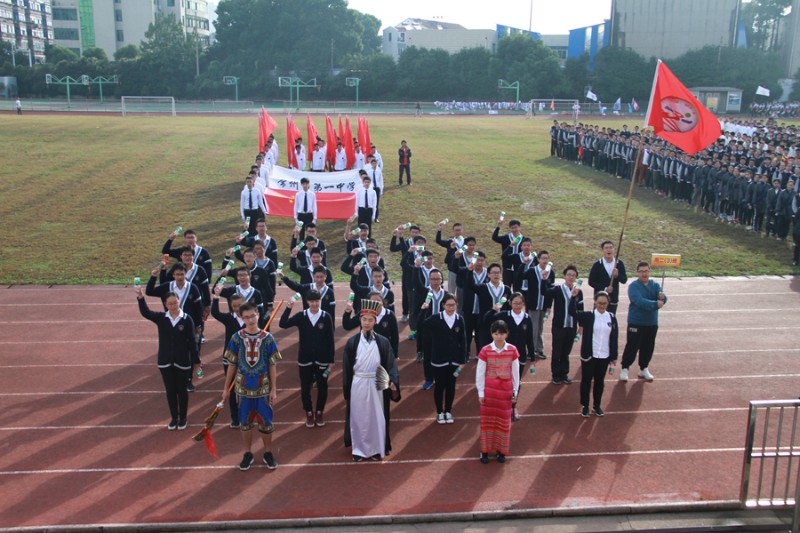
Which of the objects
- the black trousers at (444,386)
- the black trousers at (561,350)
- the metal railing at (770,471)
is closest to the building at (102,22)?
the black trousers at (561,350)

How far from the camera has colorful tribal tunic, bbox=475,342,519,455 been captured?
26.0ft

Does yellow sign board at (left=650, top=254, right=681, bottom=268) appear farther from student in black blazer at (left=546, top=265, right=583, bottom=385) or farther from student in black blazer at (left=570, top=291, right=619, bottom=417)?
student in black blazer at (left=570, top=291, right=619, bottom=417)

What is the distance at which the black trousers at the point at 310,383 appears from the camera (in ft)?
29.0

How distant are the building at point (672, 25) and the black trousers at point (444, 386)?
6920 cm

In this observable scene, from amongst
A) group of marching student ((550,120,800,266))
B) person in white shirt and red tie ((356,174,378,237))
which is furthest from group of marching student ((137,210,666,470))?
person in white shirt and red tie ((356,174,378,237))

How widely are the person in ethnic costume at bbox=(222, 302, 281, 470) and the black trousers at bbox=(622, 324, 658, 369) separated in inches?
208

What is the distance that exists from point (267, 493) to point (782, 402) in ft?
16.5

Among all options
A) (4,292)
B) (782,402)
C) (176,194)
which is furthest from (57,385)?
(176,194)

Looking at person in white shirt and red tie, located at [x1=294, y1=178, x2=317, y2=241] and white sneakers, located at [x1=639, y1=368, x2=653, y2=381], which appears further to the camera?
person in white shirt and red tie, located at [x1=294, y1=178, x2=317, y2=241]

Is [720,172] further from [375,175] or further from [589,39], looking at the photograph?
[589,39]

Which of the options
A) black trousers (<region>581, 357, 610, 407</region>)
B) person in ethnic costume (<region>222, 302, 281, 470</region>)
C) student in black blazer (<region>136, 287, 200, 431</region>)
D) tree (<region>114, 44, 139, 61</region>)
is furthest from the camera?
tree (<region>114, 44, 139, 61</region>)

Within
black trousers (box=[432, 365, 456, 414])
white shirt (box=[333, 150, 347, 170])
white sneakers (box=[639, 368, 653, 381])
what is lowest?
white sneakers (box=[639, 368, 653, 381])

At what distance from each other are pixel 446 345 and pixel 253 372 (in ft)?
7.78

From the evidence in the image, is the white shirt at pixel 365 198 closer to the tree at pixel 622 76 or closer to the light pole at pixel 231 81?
the tree at pixel 622 76
